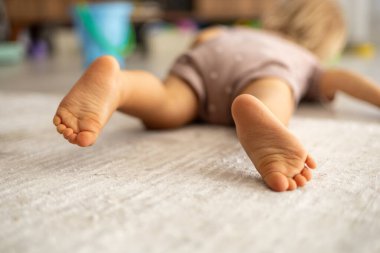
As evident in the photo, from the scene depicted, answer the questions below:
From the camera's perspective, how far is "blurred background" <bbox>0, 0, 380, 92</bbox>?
2.13 metres

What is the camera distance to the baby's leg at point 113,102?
2.16 ft

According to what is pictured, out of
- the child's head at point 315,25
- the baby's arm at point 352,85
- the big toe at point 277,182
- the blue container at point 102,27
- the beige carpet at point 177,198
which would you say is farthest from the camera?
the blue container at point 102,27

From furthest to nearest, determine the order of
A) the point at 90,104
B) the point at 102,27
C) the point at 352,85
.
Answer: the point at 102,27
the point at 352,85
the point at 90,104

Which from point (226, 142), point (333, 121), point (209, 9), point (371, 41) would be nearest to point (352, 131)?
point (333, 121)

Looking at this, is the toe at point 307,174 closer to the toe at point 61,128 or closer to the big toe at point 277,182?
the big toe at point 277,182

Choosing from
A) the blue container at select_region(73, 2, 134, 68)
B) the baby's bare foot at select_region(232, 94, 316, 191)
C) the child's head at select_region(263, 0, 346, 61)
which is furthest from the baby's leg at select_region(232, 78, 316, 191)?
the blue container at select_region(73, 2, 134, 68)

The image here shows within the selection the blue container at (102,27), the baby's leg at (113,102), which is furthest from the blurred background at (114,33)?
the baby's leg at (113,102)

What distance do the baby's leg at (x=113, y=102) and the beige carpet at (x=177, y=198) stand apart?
55 mm

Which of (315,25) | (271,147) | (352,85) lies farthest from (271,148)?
(315,25)

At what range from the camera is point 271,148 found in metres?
0.60

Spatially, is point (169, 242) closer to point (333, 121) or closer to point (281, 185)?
point (281, 185)

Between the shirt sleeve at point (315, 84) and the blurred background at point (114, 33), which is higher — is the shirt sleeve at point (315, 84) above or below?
above

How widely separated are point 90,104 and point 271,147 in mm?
268

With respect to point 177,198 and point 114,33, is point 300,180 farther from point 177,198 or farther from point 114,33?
point 114,33
